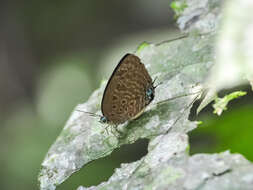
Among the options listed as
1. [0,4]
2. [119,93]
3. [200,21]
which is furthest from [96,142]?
[0,4]

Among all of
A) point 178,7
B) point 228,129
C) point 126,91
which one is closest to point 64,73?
point 178,7

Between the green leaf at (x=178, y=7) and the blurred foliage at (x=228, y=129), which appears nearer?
the blurred foliage at (x=228, y=129)

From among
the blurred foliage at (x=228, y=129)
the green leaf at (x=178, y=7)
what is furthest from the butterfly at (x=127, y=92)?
the green leaf at (x=178, y=7)

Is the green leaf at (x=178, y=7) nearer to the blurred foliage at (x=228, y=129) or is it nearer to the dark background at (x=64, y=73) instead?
the dark background at (x=64, y=73)

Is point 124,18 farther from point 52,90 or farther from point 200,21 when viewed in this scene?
point 200,21

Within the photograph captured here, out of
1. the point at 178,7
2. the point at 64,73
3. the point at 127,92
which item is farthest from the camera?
the point at 64,73

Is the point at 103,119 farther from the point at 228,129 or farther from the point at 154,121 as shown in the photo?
Answer: the point at 228,129
